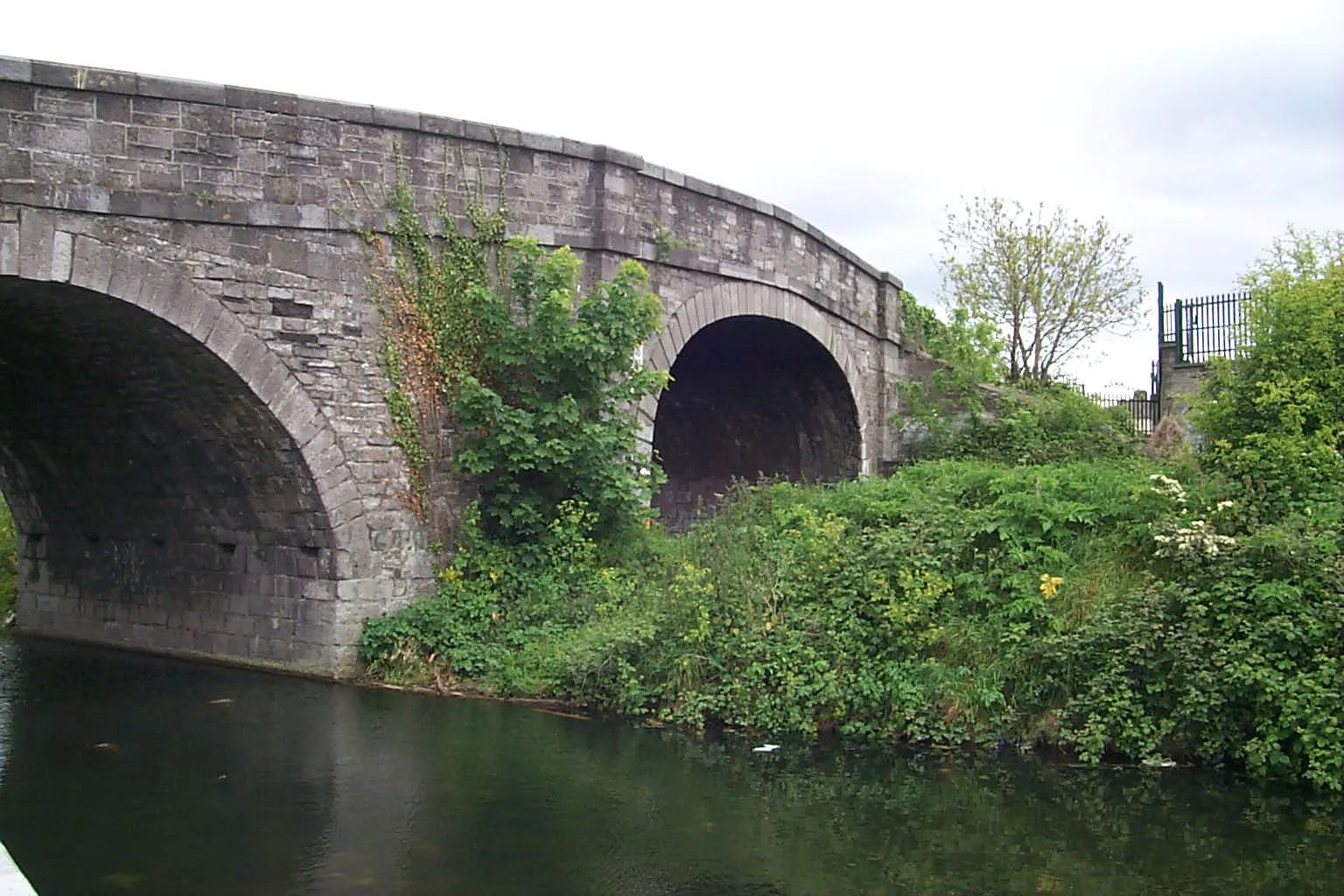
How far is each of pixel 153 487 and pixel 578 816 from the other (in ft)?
23.8

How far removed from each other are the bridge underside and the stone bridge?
3 centimetres

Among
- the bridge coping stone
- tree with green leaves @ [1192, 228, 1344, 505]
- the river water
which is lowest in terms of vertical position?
the river water

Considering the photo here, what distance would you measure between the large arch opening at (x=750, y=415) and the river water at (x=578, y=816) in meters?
7.65

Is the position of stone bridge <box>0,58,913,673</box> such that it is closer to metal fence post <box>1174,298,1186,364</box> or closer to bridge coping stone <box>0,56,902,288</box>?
bridge coping stone <box>0,56,902,288</box>

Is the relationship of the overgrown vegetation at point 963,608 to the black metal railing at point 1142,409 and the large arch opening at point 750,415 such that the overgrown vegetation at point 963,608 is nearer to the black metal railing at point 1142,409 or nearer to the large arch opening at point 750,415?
the large arch opening at point 750,415

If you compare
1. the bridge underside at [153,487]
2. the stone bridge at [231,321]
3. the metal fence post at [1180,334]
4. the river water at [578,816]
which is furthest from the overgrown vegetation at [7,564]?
the metal fence post at [1180,334]

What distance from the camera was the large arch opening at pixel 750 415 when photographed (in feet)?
55.1

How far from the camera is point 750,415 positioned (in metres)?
19.1

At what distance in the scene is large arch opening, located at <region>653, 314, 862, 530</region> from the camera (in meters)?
16.8

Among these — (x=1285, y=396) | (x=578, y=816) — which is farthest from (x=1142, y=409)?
(x=578, y=816)

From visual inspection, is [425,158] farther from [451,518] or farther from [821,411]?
[821,411]

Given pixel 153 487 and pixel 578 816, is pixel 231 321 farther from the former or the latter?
pixel 578 816

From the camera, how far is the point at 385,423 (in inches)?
441

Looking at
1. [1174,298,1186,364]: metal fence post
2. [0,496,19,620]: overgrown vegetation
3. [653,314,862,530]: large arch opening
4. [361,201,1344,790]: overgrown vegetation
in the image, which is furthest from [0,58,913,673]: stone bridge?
[1174,298,1186,364]: metal fence post
